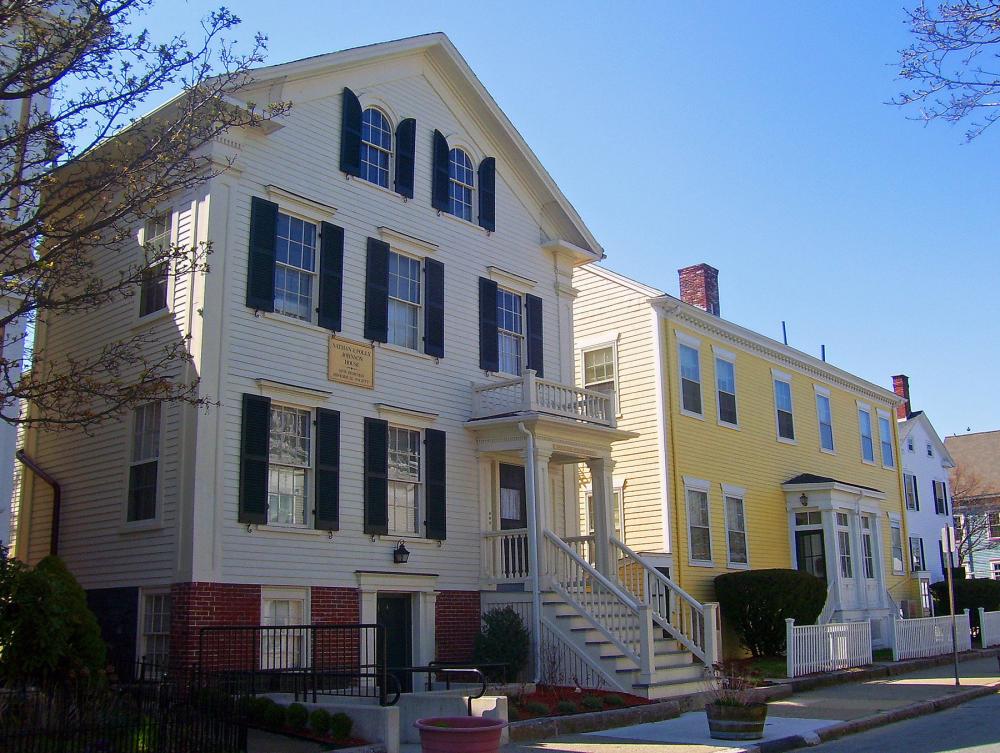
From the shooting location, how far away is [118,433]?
16281 millimetres

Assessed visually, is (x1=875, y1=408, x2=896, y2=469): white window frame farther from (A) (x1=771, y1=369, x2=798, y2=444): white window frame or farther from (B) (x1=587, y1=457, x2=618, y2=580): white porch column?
(B) (x1=587, y1=457, x2=618, y2=580): white porch column

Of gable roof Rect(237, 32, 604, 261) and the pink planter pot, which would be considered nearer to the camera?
the pink planter pot

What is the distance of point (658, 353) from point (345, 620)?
454 inches

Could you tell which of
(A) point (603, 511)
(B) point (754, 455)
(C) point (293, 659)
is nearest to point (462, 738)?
(C) point (293, 659)

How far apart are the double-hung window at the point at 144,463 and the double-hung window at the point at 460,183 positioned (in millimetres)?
7103

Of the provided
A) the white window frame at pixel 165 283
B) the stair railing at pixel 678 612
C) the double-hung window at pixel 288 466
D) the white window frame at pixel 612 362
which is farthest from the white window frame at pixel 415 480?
the white window frame at pixel 612 362

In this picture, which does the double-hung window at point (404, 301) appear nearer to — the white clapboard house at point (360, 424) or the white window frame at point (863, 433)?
the white clapboard house at point (360, 424)

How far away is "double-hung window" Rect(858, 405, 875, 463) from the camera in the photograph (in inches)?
1344

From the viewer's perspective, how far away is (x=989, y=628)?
1112 inches

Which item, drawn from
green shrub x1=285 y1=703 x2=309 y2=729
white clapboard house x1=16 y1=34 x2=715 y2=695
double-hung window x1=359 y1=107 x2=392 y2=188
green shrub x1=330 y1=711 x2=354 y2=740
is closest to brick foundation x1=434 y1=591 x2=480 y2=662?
white clapboard house x1=16 y1=34 x2=715 y2=695

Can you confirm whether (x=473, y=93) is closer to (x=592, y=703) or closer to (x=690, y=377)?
(x=690, y=377)

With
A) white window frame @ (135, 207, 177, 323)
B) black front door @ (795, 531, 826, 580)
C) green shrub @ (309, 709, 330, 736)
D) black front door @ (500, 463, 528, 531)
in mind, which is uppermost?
white window frame @ (135, 207, 177, 323)

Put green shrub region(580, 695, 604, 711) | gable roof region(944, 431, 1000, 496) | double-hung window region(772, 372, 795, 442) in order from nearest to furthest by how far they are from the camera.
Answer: green shrub region(580, 695, 604, 711), double-hung window region(772, 372, 795, 442), gable roof region(944, 431, 1000, 496)

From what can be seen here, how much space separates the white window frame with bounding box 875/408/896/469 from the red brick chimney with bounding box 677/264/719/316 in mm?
10056
